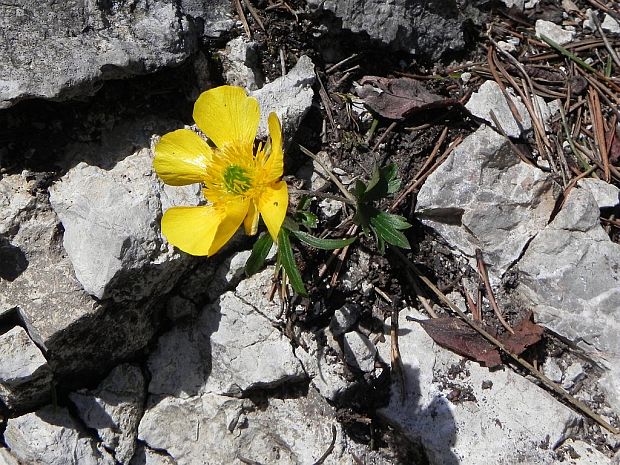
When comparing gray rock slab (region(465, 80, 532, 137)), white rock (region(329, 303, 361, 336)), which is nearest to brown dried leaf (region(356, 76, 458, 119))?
gray rock slab (region(465, 80, 532, 137))

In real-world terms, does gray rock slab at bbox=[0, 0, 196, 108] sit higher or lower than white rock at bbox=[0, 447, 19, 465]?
higher

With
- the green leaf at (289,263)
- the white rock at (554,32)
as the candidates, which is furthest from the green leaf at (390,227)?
the white rock at (554,32)

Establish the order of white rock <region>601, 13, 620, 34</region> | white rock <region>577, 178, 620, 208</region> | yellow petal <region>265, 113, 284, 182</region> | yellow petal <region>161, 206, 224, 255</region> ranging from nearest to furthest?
yellow petal <region>265, 113, 284, 182</region> < yellow petal <region>161, 206, 224, 255</region> < white rock <region>577, 178, 620, 208</region> < white rock <region>601, 13, 620, 34</region>

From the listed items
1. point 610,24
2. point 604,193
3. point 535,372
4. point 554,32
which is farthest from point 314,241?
point 610,24

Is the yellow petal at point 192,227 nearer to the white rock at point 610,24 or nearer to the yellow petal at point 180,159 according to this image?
the yellow petal at point 180,159

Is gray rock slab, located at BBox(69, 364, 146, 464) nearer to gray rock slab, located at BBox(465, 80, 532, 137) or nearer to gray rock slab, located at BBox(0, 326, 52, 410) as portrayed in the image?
gray rock slab, located at BBox(0, 326, 52, 410)

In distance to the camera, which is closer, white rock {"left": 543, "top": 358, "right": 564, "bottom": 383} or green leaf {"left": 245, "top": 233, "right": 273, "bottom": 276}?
green leaf {"left": 245, "top": 233, "right": 273, "bottom": 276}

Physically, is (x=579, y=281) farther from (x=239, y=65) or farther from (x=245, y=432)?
(x=239, y=65)
